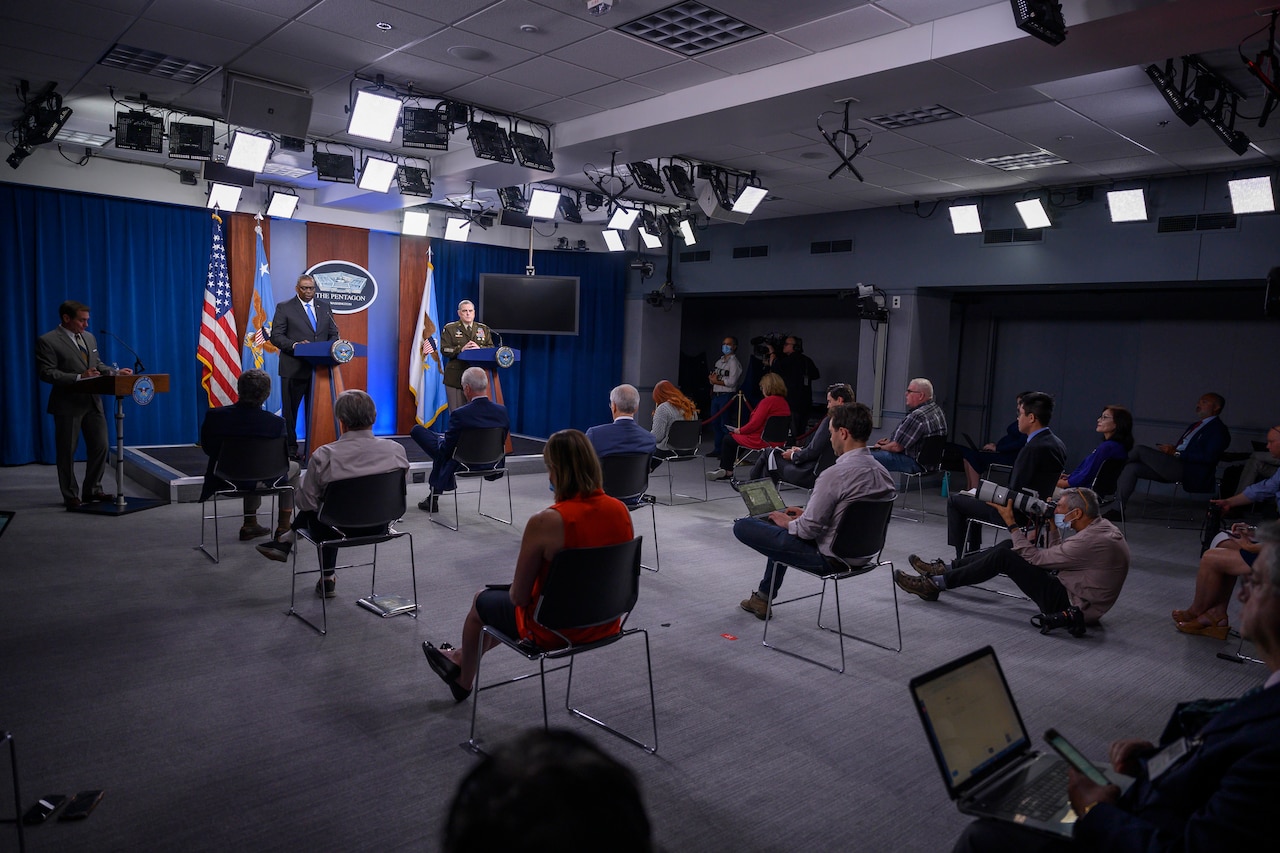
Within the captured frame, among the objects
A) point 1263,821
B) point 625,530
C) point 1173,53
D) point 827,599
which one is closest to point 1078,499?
point 827,599

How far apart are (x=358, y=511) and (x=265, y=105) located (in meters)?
3.56

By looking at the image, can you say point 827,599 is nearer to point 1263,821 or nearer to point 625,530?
point 625,530

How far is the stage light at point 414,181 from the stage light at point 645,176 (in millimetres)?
2056

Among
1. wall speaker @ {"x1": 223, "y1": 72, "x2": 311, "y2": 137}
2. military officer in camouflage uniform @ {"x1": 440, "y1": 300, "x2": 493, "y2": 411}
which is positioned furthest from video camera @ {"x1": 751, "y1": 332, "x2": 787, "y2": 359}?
wall speaker @ {"x1": 223, "y1": 72, "x2": 311, "y2": 137}

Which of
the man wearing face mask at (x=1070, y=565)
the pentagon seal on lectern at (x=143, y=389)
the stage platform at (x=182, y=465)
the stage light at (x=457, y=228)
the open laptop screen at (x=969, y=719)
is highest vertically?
the stage light at (x=457, y=228)

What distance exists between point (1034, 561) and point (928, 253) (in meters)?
6.02

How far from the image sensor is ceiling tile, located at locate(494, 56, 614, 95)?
5535mm

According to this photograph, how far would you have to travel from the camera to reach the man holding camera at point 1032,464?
17.7 ft

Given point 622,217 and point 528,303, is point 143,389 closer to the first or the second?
point 622,217

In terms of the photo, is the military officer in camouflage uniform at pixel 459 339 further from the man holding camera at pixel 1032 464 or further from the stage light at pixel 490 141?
the man holding camera at pixel 1032 464

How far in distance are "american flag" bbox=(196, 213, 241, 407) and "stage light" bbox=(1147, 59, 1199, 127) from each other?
9.08 m

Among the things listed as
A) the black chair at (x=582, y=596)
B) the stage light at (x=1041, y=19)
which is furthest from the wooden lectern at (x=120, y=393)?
the stage light at (x=1041, y=19)

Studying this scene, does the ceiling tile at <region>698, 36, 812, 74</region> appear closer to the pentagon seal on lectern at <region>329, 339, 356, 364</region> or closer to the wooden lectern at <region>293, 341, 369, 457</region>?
the pentagon seal on lectern at <region>329, 339, 356, 364</region>

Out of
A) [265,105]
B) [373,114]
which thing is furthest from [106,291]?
[373,114]
